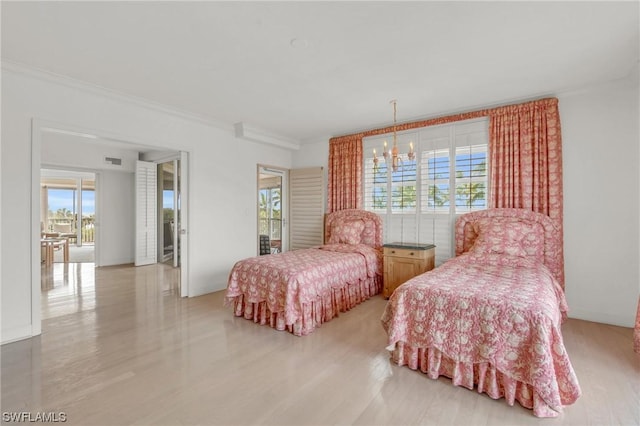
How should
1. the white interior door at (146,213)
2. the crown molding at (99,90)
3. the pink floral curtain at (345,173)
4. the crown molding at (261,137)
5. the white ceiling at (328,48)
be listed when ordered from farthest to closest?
the white interior door at (146,213)
the pink floral curtain at (345,173)
the crown molding at (261,137)
the crown molding at (99,90)
the white ceiling at (328,48)

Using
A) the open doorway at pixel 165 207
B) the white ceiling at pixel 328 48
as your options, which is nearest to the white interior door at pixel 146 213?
the open doorway at pixel 165 207

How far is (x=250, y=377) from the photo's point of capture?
2.27 metres

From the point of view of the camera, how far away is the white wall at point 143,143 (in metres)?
2.86

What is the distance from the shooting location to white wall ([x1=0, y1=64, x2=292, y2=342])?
2857 millimetres

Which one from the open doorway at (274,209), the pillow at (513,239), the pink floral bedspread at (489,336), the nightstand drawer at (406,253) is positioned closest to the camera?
the pink floral bedspread at (489,336)

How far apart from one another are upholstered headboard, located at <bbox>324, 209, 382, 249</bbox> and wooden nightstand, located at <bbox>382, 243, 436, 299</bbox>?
0.60 meters

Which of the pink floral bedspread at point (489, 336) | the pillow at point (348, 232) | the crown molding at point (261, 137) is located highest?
the crown molding at point (261, 137)

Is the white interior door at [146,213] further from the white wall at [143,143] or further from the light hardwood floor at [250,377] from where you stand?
the light hardwood floor at [250,377]

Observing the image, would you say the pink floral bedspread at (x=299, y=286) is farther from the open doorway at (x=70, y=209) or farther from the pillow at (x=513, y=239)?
the open doorway at (x=70, y=209)

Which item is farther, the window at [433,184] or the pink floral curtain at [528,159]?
the window at [433,184]

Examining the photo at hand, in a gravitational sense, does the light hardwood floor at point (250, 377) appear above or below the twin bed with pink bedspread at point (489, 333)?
below

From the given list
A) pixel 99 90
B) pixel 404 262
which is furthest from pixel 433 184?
pixel 99 90

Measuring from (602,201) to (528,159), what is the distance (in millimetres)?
871

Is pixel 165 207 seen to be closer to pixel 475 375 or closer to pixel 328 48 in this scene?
pixel 328 48
